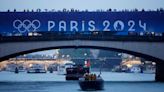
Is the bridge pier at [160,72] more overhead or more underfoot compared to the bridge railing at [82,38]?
more underfoot

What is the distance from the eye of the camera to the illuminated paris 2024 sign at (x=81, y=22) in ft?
293

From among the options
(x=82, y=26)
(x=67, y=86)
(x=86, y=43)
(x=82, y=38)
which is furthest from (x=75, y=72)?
(x=67, y=86)

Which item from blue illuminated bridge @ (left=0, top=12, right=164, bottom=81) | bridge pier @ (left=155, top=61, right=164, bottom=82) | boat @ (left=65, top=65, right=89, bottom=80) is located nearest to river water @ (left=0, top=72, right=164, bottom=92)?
bridge pier @ (left=155, top=61, right=164, bottom=82)

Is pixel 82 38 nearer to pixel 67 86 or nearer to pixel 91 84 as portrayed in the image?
pixel 67 86

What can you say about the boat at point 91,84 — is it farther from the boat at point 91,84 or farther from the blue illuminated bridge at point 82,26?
the blue illuminated bridge at point 82,26

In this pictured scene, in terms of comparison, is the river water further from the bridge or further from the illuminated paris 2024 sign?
the illuminated paris 2024 sign

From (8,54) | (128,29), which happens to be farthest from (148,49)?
(8,54)

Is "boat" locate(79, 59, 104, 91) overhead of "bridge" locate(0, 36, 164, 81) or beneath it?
beneath

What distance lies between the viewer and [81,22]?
89375 mm

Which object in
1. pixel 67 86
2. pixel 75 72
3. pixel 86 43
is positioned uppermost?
pixel 86 43

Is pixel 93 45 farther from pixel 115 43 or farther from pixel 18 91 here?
pixel 18 91

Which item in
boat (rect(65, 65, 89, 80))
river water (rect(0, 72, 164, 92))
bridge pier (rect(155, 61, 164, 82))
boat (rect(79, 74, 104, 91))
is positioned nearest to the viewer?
river water (rect(0, 72, 164, 92))

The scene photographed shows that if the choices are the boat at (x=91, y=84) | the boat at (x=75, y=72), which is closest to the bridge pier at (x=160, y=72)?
the boat at (x=75, y=72)

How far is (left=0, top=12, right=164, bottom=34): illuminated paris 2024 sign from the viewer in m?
89.2
